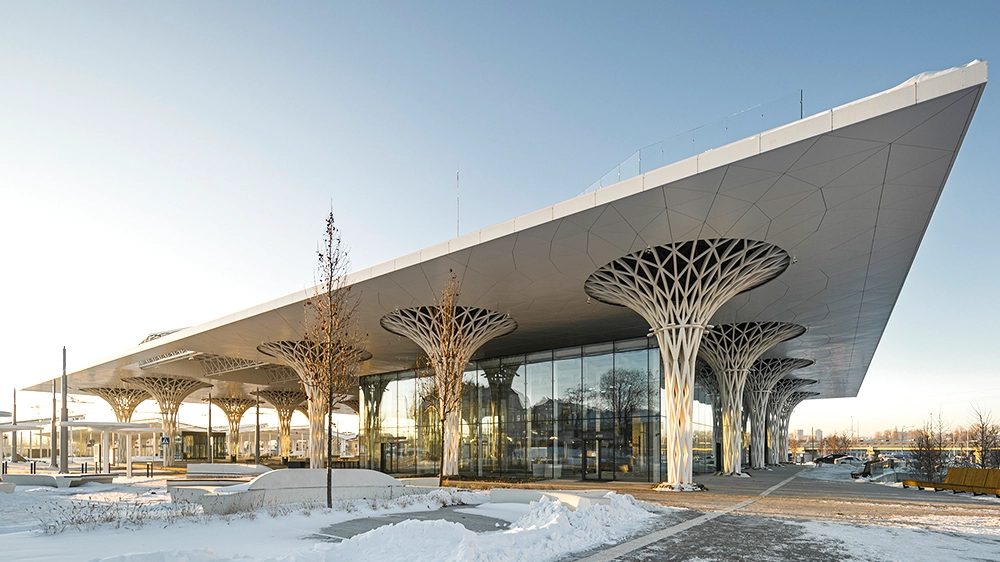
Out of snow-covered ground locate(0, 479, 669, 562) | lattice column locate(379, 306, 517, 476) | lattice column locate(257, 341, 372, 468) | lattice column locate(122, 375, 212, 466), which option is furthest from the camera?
lattice column locate(122, 375, 212, 466)

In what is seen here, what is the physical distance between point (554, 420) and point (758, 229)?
19156 millimetres

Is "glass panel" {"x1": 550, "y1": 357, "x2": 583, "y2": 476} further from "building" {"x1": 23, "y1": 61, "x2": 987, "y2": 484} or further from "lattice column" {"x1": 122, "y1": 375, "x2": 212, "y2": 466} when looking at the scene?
"lattice column" {"x1": 122, "y1": 375, "x2": 212, "y2": 466}

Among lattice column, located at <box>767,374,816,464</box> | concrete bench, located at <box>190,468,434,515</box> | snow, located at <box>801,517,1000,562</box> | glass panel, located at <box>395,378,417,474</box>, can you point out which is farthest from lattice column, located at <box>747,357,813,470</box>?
snow, located at <box>801,517,1000,562</box>

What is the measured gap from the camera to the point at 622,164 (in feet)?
61.9

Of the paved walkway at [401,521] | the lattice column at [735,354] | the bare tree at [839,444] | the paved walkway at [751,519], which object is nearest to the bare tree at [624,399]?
the lattice column at [735,354]

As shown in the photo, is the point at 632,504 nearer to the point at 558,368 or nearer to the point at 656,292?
the point at 656,292

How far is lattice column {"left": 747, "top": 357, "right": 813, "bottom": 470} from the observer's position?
45.9m

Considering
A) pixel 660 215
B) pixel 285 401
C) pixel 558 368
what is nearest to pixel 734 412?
pixel 558 368

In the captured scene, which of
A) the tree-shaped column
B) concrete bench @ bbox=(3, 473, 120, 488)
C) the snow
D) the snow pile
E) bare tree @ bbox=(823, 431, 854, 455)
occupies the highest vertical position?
the snow pile

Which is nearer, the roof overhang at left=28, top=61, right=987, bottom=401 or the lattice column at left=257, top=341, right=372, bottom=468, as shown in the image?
the roof overhang at left=28, top=61, right=987, bottom=401

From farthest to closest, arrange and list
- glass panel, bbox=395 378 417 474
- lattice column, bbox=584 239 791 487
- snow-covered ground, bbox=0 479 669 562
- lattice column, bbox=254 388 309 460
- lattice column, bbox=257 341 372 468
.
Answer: lattice column, bbox=254 388 309 460 → glass panel, bbox=395 378 417 474 → lattice column, bbox=257 341 372 468 → lattice column, bbox=584 239 791 487 → snow-covered ground, bbox=0 479 669 562

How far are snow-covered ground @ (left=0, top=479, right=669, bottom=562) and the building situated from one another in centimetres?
812

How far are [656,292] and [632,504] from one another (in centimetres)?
1003

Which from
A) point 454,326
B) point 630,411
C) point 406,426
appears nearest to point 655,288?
point 454,326
